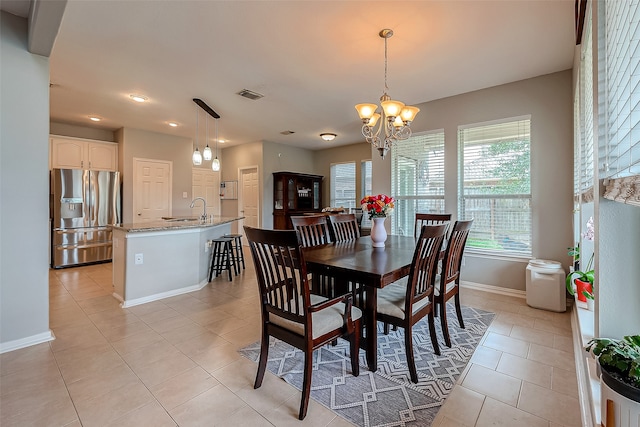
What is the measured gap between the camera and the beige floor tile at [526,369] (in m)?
1.88

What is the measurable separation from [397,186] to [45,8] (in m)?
4.23

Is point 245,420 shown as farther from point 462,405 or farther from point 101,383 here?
point 462,405

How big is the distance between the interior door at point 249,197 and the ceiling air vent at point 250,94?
116 inches

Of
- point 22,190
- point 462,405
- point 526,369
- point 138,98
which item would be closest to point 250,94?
point 138,98

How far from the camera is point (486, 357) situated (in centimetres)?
215

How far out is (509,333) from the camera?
99.8 inches

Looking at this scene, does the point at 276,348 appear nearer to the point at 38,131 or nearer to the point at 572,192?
the point at 38,131

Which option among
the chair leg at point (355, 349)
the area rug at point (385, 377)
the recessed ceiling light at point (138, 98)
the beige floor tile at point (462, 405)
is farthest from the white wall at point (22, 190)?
the beige floor tile at point (462, 405)

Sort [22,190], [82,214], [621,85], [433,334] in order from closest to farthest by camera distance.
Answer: [621,85], [433,334], [22,190], [82,214]

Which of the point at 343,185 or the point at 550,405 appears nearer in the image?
the point at 550,405

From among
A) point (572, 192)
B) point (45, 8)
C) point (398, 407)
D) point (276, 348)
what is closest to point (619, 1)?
point (398, 407)

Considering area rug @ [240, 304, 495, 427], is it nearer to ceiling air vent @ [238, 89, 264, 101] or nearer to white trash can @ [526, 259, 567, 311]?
white trash can @ [526, 259, 567, 311]

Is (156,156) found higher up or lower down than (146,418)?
higher up

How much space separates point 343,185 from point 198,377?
6016 mm
